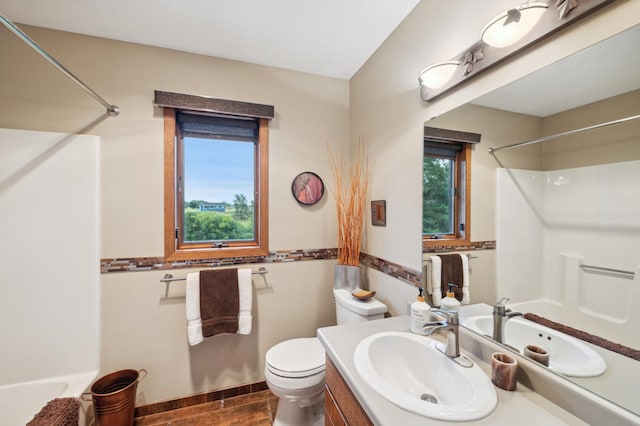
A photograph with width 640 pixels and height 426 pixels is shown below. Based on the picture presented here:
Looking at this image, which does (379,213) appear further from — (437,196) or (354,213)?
(437,196)

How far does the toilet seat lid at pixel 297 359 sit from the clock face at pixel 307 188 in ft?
3.35

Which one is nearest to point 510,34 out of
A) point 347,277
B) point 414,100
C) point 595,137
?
point 595,137

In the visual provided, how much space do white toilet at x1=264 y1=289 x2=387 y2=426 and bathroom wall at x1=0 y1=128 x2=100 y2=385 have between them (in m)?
1.20

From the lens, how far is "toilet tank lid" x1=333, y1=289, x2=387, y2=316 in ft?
5.16

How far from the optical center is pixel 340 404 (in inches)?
39.0

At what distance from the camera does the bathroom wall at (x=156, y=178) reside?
1.61 meters

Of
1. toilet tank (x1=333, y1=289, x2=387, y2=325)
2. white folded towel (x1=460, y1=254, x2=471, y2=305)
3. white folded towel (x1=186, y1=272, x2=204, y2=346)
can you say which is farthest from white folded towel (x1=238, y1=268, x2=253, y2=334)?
white folded towel (x1=460, y1=254, x2=471, y2=305)

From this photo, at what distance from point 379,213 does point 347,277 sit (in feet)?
1.77

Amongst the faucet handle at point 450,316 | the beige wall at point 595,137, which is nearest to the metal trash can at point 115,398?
the faucet handle at point 450,316

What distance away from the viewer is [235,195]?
204cm

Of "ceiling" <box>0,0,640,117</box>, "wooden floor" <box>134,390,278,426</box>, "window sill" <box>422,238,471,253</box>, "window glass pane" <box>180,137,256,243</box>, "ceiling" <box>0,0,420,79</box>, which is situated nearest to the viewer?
"ceiling" <box>0,0,640,117</box>

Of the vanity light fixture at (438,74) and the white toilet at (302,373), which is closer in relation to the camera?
the vanity light fixture at (438,74)

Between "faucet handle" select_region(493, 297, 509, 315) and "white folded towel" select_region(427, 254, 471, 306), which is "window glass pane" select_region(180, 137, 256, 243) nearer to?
"white folded towel" select_region(427, 254, 471, 306)

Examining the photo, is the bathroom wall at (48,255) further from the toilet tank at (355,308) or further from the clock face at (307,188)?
the toilet tank at (355,308)
